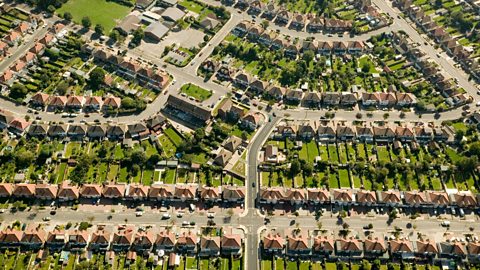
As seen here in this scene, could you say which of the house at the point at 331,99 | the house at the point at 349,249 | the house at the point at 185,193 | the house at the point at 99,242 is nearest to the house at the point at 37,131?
the house at the point at 99,242

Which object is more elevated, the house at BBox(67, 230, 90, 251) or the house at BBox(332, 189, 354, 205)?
the house at BBox(332, 189, 354, 205)

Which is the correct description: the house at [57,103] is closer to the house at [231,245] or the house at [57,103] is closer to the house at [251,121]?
the house at [251,121]

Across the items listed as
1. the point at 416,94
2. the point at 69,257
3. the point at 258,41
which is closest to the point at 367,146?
the point at 416,94

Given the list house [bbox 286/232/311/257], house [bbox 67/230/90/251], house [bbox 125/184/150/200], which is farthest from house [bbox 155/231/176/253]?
house [bbox 286/232/311/257]

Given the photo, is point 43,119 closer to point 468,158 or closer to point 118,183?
point 118,183

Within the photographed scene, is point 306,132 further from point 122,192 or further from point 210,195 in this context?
point 122,192

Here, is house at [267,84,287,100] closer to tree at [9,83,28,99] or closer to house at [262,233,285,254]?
house at [262,233,285,254]
